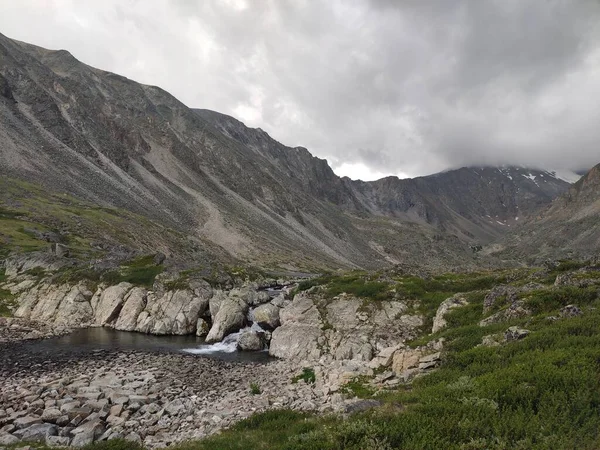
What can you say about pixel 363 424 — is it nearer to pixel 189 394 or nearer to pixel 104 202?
pixel 189 394

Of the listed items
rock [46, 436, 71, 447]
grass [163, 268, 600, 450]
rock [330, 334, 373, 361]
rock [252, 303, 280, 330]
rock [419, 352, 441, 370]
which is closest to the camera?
grass [163, 268, 600, 450]

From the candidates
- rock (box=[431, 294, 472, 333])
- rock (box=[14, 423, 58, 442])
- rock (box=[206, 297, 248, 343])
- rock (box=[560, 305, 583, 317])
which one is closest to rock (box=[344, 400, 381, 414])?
rock (box=[560, 305, 583, 317])

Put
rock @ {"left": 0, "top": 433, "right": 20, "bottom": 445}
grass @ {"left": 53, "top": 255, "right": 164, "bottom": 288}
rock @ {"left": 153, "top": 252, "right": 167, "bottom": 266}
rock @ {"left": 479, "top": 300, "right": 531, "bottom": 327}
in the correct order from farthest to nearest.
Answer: rock @ {"left": 153, "top": 252, "right": 167, "bottom": 266} < grass @ {"left": 53, "top": 255, "right": 164, "bottom": 288} < rock @ {"left": 479, "top": 300, "right": 531, "bottom": 327} < rock @ {"left": 0, "top": 433, "right": 20, "bottom": 445}

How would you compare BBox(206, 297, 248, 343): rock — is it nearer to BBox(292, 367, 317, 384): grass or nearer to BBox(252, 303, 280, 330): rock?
BBox(252, 303, 280, 330): rock

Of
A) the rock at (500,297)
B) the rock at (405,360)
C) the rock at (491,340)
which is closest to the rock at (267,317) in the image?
the rock at (405,360)

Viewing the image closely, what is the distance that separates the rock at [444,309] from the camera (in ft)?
98.8

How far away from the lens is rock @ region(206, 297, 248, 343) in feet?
140

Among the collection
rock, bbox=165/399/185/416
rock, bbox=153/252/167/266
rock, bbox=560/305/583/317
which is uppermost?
rock, bbox=153/252/167/266

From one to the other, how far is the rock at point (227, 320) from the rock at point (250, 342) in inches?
156

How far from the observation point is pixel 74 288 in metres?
50.9

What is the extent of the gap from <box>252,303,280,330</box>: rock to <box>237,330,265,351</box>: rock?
385cm

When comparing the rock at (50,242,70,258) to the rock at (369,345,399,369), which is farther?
the rock at (50,242,70,258)

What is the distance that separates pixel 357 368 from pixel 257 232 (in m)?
166

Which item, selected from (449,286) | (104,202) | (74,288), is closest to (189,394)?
(449,286)
